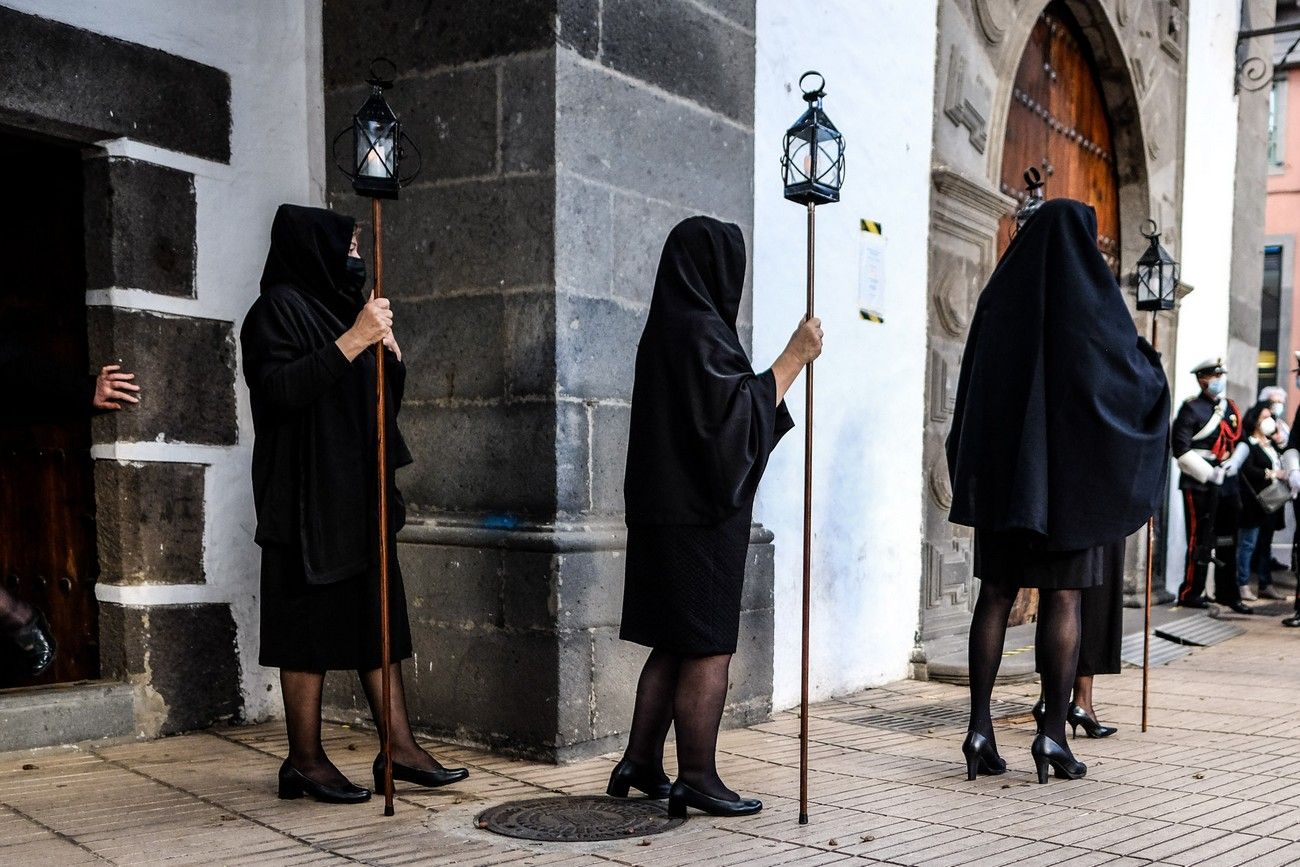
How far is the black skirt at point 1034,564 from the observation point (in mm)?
4363

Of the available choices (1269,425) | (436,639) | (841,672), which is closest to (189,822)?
(436,639)

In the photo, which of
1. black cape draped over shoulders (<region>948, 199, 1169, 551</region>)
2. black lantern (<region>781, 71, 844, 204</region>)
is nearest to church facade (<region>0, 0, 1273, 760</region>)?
black lantern (<region>781, 71, 844, 204</region>)

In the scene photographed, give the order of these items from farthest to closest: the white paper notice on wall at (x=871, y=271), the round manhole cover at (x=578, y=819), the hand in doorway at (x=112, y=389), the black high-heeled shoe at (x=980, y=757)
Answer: the white paper notice on wall at (x=871, y=271), the hand in doorway at (x=112, y=389), the black high-heeled shoe at (x=980, y=757), the round manhole cover at (x=578, y=819)

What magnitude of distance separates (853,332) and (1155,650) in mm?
3181

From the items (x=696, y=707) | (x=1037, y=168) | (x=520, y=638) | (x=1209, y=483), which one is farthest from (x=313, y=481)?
(x=1209, y=483)

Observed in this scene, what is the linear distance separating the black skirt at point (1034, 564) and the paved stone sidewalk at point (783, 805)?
0.69 m

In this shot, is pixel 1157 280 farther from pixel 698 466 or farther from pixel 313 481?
pixel 313 481

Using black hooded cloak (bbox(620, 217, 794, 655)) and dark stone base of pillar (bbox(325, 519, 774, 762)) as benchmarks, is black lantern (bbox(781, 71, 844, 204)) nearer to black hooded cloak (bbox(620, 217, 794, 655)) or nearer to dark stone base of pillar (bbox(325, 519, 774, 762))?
black hooded cloak (bbox(620, 217, 794, 655))

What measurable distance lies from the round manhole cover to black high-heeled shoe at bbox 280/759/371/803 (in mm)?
421

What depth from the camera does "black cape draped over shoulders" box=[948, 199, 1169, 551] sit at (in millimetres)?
4305

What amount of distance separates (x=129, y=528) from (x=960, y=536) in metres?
4.40

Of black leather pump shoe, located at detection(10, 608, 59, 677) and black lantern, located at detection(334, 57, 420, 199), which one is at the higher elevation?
black lantern, located at detection(334, 57, 420, 199)

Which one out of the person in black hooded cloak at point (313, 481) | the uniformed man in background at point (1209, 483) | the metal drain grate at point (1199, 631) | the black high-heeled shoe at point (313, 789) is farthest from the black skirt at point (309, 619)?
the uniformed man in background at point (1209, 483)

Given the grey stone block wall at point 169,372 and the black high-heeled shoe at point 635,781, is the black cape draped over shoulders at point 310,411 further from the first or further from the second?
the grey stone block wall at point 169,372
